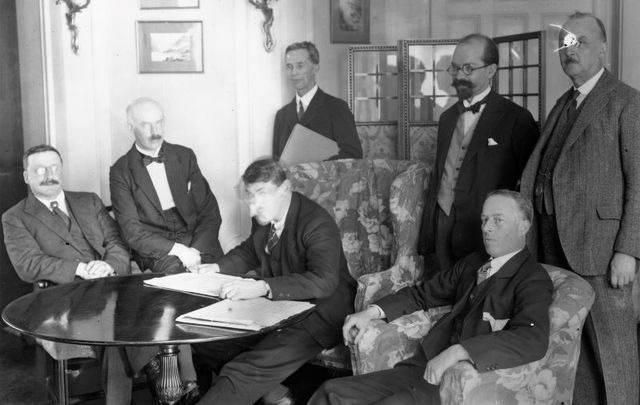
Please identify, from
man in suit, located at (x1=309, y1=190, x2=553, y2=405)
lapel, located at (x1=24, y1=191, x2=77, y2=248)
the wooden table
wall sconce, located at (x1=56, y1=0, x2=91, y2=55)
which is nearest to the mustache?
man in suit, located at (x1=309, y1=190, x2=553, y2=405)

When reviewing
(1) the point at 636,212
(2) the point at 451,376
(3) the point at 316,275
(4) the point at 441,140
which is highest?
(4) the point at 441,140

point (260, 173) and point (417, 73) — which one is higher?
point (417, 73)

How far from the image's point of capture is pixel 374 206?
409 cm

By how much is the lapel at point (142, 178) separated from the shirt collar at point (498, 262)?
2150mm

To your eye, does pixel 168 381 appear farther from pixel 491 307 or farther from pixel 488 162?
pixel 488 162

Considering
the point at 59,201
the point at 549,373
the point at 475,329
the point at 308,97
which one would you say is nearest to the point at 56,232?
the point at 59,201

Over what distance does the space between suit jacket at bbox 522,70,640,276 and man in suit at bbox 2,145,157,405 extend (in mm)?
2251

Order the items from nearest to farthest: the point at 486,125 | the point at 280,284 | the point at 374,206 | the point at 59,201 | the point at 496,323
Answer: the point at 496,323
the point at 280,284
the point at 486,125
the point at 374,206
the point at 59,201

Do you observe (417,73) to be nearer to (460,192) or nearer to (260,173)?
(460,192)

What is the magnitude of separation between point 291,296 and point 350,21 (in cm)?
366

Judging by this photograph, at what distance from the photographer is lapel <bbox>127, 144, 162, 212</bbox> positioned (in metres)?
4.39

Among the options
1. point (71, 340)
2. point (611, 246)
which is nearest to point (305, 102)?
point (611, 246)

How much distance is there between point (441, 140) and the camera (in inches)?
148

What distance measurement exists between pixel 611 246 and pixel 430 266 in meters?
0.94
